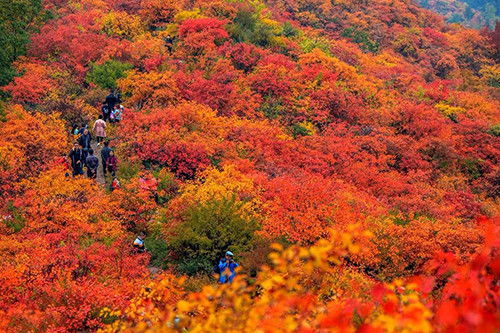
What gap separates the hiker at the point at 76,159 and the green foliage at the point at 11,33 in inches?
323

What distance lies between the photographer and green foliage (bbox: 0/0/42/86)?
891 inches

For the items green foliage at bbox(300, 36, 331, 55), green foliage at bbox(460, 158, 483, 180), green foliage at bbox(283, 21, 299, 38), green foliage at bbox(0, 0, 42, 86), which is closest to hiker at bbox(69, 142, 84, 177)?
green foliage at bbox(0, 0, 42, 86)

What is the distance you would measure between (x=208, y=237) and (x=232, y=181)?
3.49m

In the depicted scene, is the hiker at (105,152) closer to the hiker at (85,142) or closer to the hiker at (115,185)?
the hiker at (85,142)

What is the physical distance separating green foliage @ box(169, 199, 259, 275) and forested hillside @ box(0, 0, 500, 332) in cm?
7

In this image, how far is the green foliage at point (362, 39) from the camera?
46938 mm

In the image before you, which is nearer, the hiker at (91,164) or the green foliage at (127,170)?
the hiker at (91,164)

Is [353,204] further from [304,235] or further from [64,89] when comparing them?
[64,89]

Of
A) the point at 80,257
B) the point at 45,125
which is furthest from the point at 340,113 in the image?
the point at 80,257

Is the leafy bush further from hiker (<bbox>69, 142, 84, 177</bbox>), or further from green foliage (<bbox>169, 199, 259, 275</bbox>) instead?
hiker (<bbox>69, 142, 84, 177</bbox>)

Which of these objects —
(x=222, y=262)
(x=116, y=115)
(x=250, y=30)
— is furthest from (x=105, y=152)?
(x=250, y=30)

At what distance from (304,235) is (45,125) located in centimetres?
1282

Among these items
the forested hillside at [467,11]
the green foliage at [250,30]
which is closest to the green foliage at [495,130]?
the green foliage at [250,30]

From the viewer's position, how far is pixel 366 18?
5147 cm
